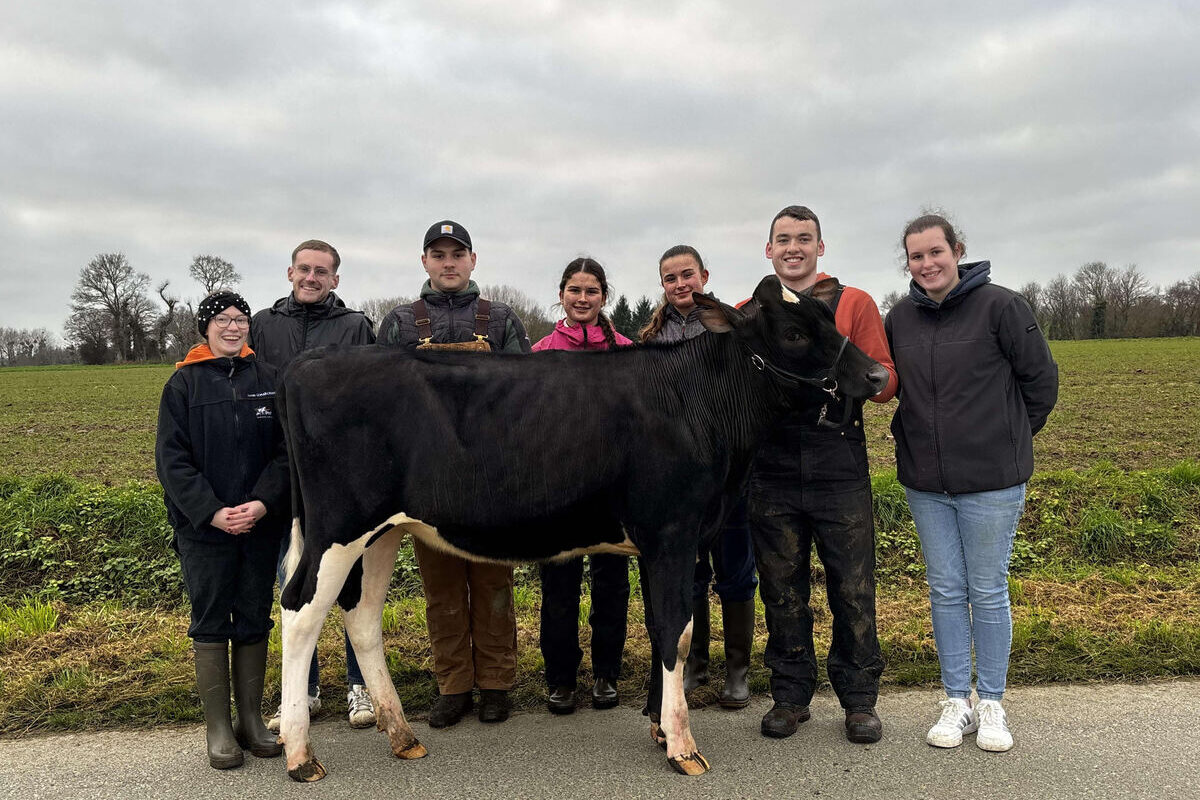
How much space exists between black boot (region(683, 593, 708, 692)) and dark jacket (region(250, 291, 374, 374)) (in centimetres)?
298

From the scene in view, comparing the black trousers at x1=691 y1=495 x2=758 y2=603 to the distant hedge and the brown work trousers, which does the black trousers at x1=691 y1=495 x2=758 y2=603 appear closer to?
the brown work trousers

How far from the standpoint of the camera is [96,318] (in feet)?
286

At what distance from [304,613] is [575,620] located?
1758 millimetres

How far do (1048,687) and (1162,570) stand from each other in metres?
3.55

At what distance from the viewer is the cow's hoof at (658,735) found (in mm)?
4656

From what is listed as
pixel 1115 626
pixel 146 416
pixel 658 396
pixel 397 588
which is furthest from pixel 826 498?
pixel 146 416

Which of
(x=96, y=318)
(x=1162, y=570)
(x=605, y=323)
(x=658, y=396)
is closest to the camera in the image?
(x=658, y=396)

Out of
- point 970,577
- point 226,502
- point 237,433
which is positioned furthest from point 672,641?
point 237,433

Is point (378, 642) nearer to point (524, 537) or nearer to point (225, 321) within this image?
point (524, 537)

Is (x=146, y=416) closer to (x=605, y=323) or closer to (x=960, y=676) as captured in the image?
(x=605, y=323)

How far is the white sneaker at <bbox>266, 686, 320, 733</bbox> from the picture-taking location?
16.2ft

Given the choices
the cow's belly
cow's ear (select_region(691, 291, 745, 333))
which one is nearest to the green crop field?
the cow's belly

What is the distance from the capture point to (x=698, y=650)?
5645 millimetres

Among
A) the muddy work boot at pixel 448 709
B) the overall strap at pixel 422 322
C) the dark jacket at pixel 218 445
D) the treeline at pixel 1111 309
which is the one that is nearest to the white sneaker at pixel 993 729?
the muddy work boot at pixel 448 709
